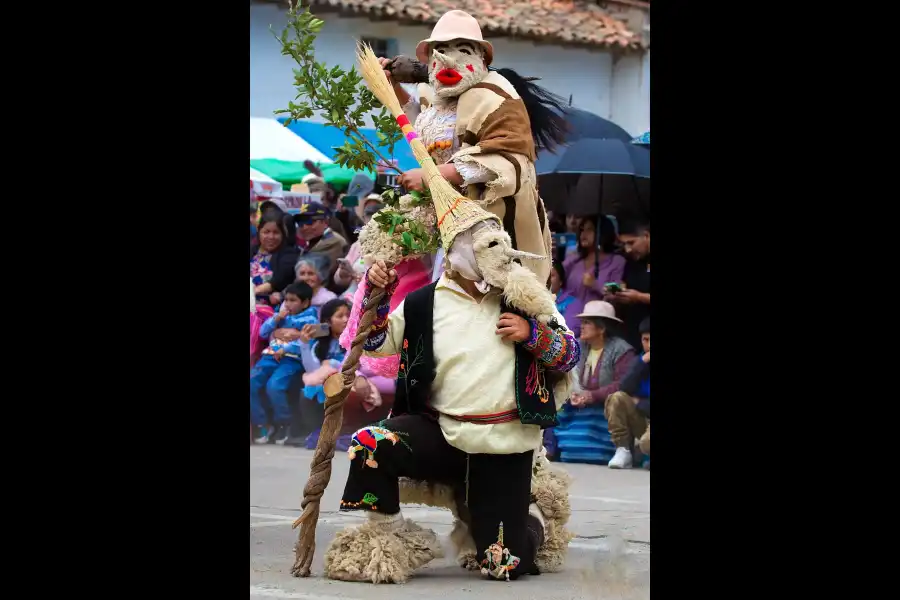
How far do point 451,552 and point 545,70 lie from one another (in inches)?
361

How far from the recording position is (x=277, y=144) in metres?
11.3

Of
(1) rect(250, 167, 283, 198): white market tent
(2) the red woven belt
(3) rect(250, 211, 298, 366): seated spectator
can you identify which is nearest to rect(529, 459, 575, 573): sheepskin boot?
(2) the red woven belt

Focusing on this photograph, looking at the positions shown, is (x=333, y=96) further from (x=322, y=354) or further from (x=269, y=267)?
(x=269, y=267)

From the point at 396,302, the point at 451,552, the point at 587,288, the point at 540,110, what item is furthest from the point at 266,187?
the point at 451,552

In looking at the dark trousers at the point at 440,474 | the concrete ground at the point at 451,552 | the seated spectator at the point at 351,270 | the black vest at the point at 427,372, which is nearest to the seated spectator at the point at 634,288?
the concrete ground at the point at 451,552

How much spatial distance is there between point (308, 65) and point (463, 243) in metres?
0.95

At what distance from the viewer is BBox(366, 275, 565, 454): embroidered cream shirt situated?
14.6ft

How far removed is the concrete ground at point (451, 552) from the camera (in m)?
4.26

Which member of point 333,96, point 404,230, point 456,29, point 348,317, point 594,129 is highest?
point 594,129

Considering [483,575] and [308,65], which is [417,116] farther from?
[483,575]

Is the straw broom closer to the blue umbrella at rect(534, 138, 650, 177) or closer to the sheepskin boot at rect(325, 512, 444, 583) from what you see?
the sheepskin boot at rect(325, 512, 444, 583)

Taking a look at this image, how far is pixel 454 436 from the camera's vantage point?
175 inches

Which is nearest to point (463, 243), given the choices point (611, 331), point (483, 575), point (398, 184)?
point (398, 184)

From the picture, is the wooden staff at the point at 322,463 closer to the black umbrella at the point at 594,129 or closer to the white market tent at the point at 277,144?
the black umbrella at the point at 594,129
